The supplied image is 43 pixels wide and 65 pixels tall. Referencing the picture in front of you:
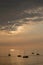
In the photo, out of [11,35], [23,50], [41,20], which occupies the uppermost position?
[41,20]

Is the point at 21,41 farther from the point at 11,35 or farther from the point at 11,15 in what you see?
the point at 11,15

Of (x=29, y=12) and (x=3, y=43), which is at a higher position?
(x=29, y=12)

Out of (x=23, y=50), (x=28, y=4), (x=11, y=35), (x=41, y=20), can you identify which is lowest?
(x=23, y=50)

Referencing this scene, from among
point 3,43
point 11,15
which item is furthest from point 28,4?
point 3,43

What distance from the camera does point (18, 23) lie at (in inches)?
213

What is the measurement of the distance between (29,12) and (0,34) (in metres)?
1.18

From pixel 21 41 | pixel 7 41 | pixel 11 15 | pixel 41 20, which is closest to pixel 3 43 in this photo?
pixel 7 41

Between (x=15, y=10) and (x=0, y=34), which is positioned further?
(x=0, y=34)

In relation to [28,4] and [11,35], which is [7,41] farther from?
[28,4]

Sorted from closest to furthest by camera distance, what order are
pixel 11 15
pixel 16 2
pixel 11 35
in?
pixel 16 2
pixel 11 15
pixel 11 35

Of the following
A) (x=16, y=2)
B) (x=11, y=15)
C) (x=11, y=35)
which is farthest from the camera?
(x=11, y=35)

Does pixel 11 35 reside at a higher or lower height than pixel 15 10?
lower

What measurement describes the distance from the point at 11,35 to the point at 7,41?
0.23 metres

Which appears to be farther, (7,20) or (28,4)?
(7,20)
